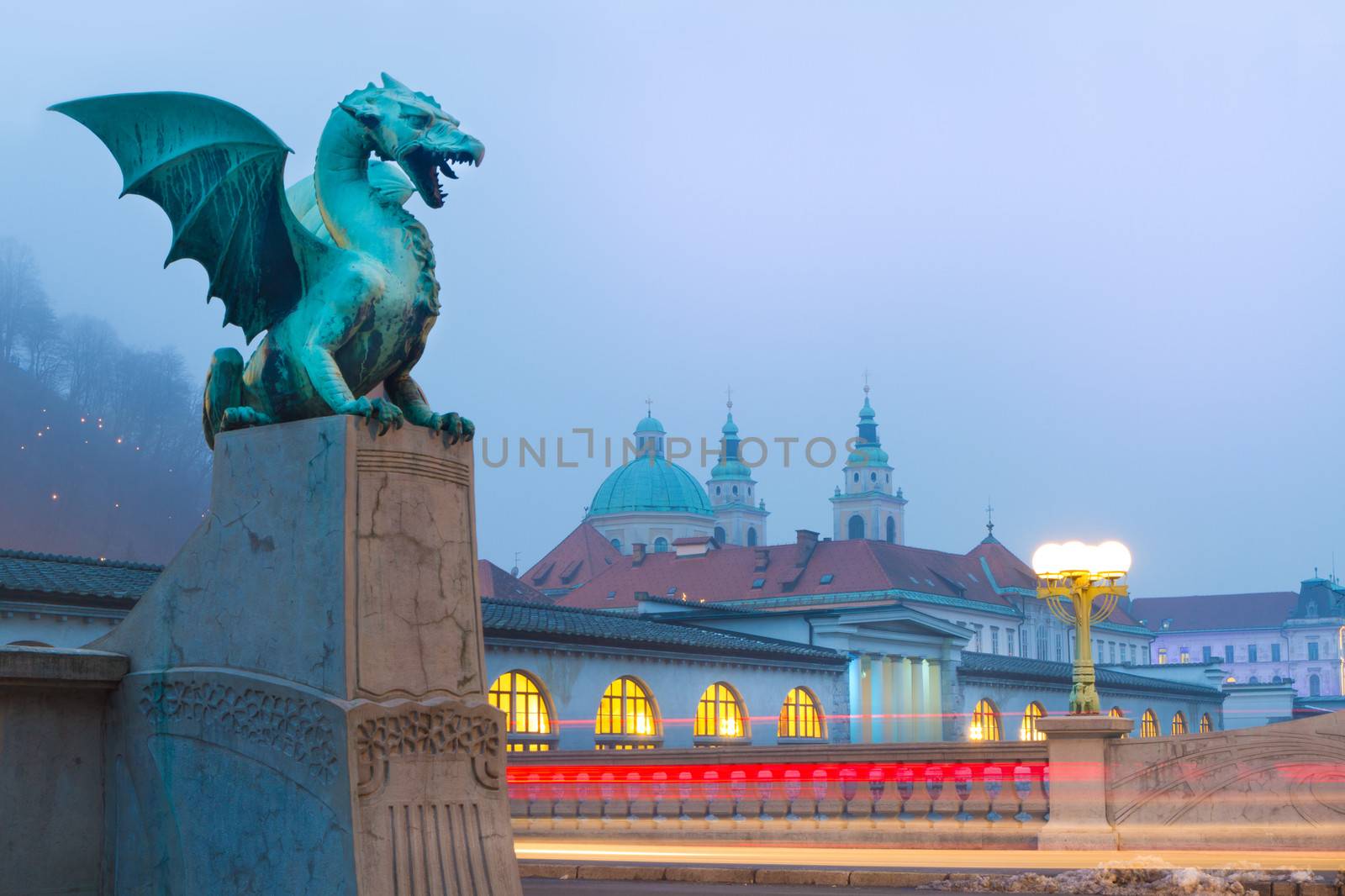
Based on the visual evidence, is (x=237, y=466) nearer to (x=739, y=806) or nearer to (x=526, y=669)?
(x=739, y=806)

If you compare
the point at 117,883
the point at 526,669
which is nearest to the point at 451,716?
the point at 117,883

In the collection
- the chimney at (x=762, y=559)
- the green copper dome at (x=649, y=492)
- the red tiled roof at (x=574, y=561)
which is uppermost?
the green copper dome at (x=649, y=492)

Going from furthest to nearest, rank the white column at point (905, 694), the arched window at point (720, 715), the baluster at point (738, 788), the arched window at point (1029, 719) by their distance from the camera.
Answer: the arched window at point (1029, 719) < the white column at point (905, 694) < the arched window at point (720, 715) < the baluster at point (738, 788)

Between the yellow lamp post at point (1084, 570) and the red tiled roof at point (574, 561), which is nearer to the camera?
the yellow lamp post at point (1084, 570)

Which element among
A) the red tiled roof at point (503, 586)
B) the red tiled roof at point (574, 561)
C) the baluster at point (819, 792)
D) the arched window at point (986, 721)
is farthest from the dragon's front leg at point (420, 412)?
Result: the red tiled roof at point (574, 561)

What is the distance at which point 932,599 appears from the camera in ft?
352

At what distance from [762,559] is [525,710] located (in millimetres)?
70111

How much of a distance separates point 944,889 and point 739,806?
6.66 meters

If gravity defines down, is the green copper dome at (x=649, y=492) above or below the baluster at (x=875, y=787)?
above

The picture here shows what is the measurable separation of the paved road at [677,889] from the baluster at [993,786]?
379 cm

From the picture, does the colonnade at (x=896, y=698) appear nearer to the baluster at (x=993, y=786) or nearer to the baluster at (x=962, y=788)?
the baluster at (x=962, y=788)

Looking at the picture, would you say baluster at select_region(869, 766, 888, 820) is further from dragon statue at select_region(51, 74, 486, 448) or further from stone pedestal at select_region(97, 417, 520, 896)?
dragon statue at select_region(51, 74, 486, 448)

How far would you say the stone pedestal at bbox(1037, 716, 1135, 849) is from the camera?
16.0 metres

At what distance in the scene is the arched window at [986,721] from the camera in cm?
7116
